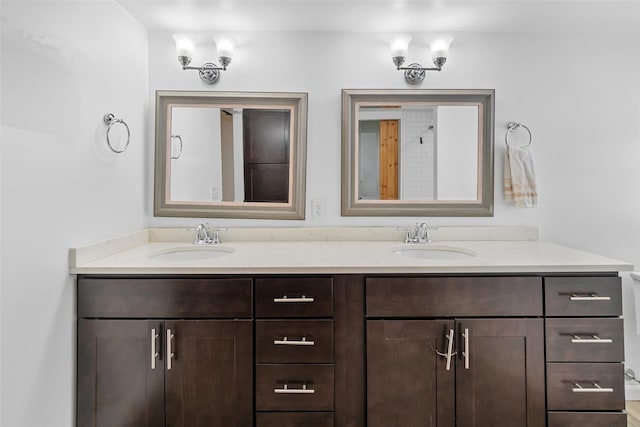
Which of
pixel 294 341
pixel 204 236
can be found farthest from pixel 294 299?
pixel 204 236

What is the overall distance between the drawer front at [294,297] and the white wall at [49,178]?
75 centimetres

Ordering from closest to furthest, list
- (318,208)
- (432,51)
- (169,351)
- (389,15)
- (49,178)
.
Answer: (49,178), (169,351), (389,15), (432,51), (318,208)

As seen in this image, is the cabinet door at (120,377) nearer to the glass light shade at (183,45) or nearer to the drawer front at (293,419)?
the drawer front at (293,419)

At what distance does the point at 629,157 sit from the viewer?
1990 mm

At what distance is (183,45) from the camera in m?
1.87

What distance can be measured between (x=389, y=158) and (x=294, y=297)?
3.40ft

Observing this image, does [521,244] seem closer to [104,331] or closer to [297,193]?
[297,193]

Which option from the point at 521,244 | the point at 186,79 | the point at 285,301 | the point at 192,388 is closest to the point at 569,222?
the point at 521,244

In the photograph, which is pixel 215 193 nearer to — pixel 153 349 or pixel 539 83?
pixel 153 349

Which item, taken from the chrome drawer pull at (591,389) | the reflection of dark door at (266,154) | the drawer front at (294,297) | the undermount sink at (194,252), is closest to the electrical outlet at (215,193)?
the reflection of dark door at (266,154)

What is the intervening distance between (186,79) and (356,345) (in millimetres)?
1717

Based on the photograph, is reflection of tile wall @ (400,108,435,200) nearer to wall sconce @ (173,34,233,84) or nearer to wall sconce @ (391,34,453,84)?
wall sconce @ (391,34,453,84)

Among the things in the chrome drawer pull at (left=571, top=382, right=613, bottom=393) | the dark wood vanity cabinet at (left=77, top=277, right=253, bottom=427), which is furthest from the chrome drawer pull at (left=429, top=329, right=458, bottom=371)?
the dark wood vanity cabinet at (left=77, top=277, right=253, bottom=427)

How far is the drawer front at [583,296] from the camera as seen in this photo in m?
1.37
